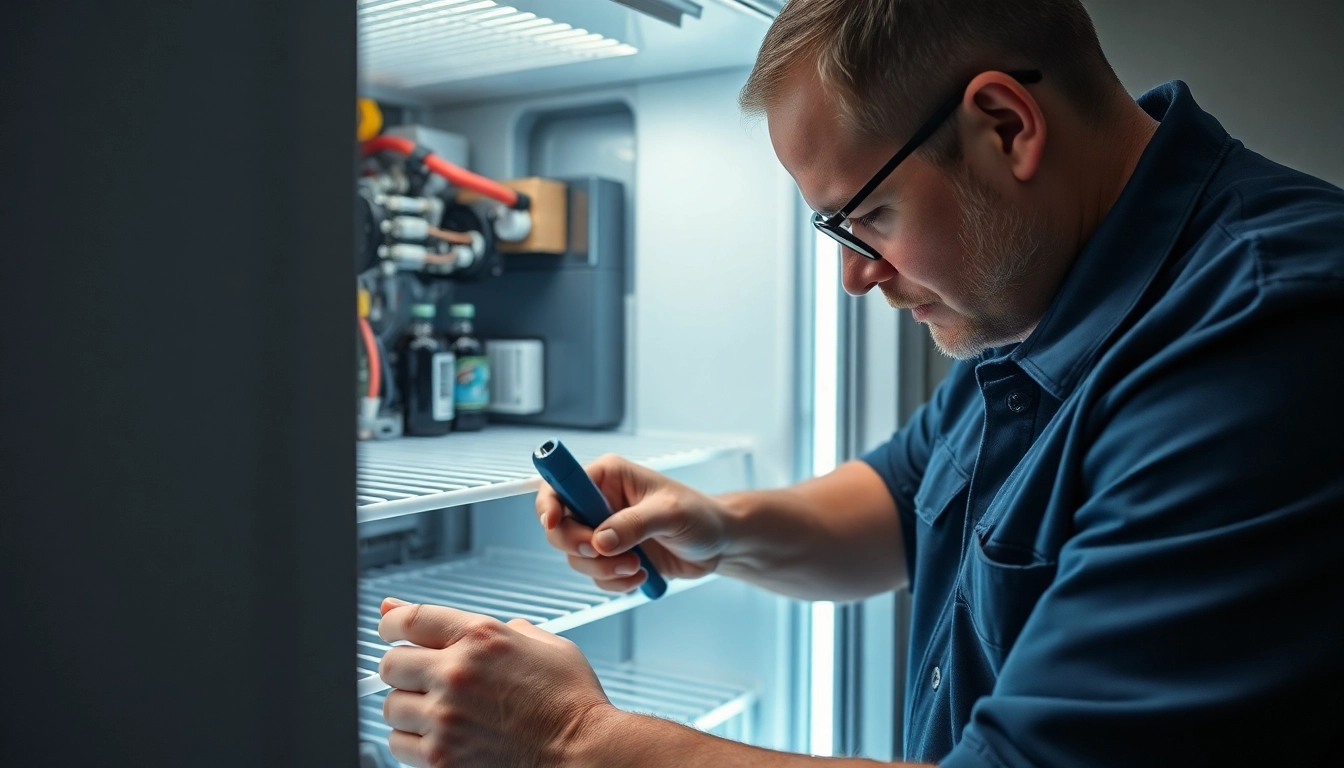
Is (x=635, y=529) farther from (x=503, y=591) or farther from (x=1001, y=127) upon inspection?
(x=1001, y=127)

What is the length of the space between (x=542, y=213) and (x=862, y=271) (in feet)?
2.44

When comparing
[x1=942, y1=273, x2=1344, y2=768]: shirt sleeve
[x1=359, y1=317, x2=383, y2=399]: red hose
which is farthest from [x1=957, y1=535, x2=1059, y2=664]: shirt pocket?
[x1=359, y1=317, x2=383, y2=399]: red hose

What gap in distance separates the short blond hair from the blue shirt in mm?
120

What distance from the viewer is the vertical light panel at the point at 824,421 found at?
1544 mm

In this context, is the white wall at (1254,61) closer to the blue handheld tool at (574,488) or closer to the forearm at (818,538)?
the forearm at (818,538)

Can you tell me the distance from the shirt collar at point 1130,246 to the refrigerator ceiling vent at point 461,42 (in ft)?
2.42

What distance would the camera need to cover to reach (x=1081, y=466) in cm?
77

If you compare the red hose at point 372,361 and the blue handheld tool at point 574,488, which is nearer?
the blue handheld tool at point 574,488

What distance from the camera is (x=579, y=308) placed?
64.9 inches

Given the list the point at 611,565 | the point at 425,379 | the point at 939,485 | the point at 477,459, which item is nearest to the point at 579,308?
the point at 425,379

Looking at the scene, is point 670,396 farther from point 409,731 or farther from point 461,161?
point 409,731

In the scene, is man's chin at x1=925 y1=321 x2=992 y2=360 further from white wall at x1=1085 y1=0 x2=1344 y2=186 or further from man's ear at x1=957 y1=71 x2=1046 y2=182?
white wall at x1=1085 y1=0 x2=1344 y2=186

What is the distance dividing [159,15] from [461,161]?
127 cm

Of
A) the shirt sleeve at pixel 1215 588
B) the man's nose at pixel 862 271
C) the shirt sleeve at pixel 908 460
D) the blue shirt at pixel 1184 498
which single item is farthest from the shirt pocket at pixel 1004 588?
the shirt sleeve at pixel 908 460
